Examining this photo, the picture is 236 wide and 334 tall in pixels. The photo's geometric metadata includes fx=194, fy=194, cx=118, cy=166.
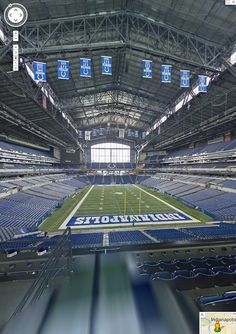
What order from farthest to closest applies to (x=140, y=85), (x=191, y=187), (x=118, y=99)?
(x=118, y=99)
(x=191, y=187)
(x=140, y=85)

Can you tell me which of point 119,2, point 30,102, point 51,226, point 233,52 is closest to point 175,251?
point 51,226

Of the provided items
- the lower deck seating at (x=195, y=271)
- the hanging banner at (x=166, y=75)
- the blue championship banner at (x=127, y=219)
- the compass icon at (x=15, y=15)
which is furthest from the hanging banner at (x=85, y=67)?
the blue championship banner at (x=127, y=219)

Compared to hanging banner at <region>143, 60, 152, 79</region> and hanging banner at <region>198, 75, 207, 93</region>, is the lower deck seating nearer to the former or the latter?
hanging banner at <region>143, 60, 152, 79</region>

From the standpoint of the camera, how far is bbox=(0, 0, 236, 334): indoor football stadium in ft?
8.77

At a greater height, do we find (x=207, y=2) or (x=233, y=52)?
(x=207, y=2)

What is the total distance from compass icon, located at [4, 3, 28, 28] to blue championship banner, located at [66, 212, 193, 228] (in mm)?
14802

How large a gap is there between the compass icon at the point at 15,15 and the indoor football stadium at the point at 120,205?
0.05m

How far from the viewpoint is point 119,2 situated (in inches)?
554

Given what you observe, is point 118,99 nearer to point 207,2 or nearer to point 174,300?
point 207,2

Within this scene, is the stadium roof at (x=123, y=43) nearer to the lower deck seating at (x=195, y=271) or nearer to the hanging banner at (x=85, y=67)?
the hanging banner at (x=85, y=67)

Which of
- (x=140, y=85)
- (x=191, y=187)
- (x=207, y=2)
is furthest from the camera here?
(x=191, y=187)

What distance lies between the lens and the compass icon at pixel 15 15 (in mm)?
9898

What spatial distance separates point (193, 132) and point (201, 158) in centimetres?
779

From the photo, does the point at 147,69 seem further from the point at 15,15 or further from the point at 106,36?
the point at 15,15
